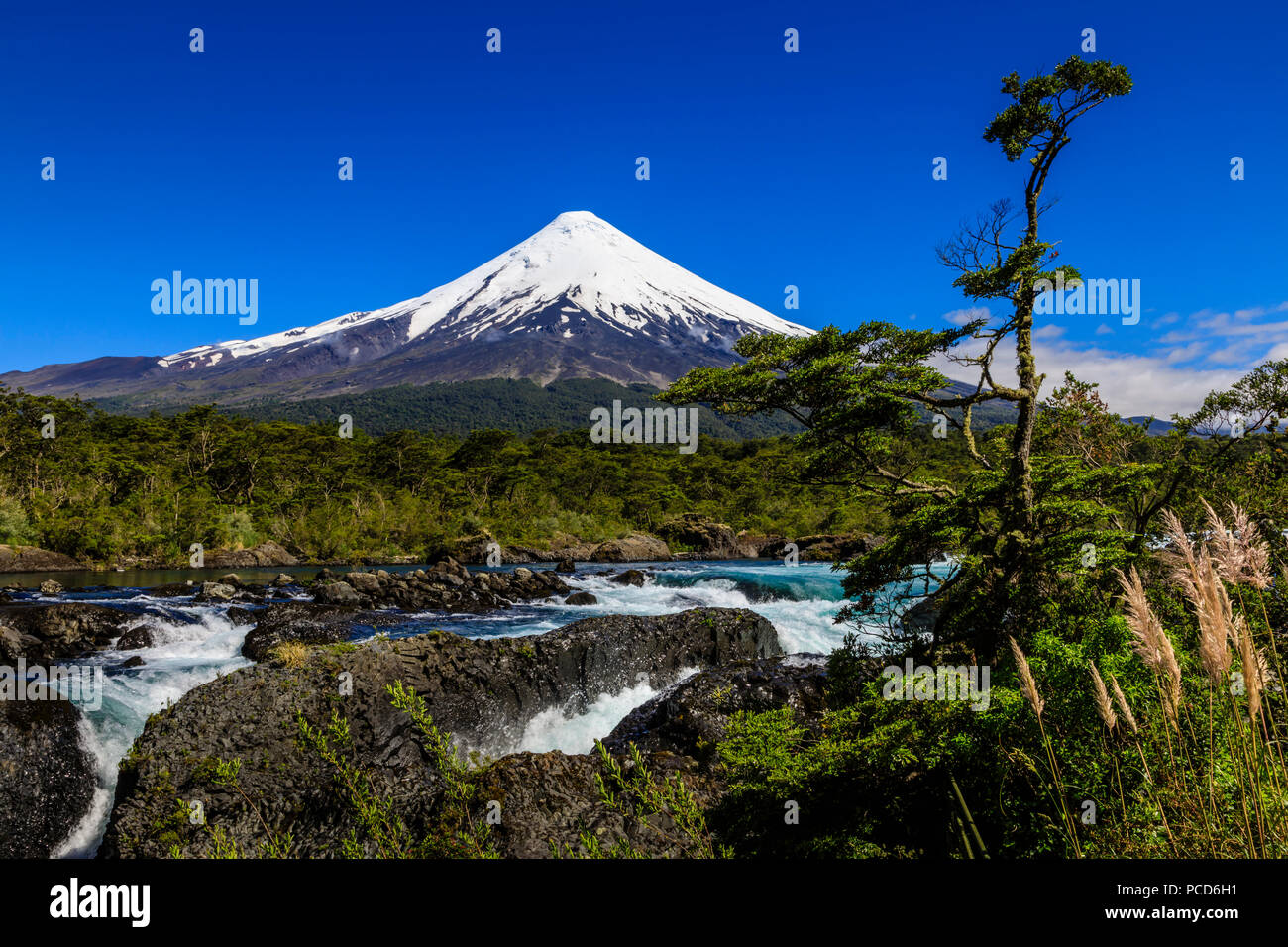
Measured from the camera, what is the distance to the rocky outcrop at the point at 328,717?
20.0 feet

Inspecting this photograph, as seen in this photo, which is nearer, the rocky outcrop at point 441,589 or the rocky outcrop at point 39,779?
the rocky outcrop at point 39,779

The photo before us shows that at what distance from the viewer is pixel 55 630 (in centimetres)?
1319

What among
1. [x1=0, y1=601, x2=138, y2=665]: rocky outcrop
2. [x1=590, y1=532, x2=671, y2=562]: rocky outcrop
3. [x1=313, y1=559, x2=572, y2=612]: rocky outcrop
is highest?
[x1=0, y1=601, x2=138, y2=665]: rocky outcrop

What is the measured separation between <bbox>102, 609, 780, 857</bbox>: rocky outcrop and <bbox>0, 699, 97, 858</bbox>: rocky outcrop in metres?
1.79

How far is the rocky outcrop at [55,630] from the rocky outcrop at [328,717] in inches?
274

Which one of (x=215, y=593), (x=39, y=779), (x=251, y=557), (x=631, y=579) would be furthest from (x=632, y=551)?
(x=39, y=779)

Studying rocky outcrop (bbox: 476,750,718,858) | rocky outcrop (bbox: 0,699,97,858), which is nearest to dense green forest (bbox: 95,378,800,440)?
rocky outcrop (bbox: 0,699,97,858)

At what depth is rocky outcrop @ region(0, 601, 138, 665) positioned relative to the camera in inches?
463

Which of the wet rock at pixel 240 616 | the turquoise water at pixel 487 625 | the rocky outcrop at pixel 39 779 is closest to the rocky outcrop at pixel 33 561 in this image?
the turquoise water at pixel 487 625

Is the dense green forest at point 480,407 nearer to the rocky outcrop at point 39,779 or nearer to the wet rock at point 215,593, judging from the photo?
the wet rock at point 215,593

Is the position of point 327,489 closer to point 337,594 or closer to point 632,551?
point 632,551

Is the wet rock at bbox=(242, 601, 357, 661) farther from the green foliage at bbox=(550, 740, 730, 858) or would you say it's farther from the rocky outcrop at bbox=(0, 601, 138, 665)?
the green foliage at bbox=(550, 740, 730, 858)

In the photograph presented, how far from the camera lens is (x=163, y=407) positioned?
193625mm
